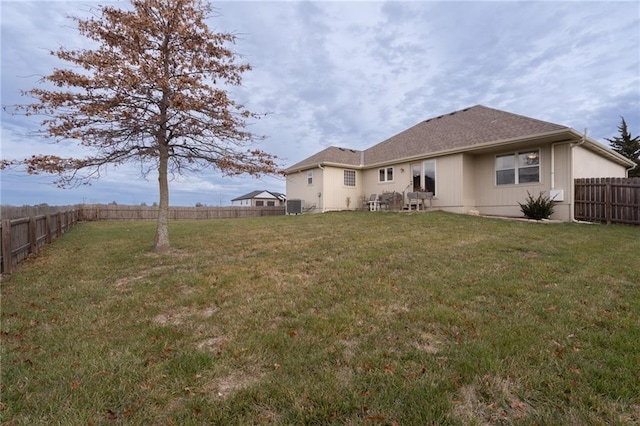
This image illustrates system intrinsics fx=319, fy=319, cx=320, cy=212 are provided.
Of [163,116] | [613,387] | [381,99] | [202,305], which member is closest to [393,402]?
[613,387]

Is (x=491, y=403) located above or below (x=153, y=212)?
below

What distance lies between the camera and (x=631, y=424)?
198cm

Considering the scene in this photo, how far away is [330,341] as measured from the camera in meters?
3.09

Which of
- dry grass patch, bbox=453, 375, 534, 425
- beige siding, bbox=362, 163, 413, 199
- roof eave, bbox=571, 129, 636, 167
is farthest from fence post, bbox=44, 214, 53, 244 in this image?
roof eave, bbox=571, 129, 636, 167

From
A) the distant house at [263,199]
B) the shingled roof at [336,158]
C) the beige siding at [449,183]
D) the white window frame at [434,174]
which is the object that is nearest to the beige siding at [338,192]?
the shingled roof at [336,158]

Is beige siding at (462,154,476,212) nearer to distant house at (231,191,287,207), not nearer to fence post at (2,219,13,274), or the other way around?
fence post at (2,219,13,274)

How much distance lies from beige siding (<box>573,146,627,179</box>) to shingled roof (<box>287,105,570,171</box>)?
1.84m

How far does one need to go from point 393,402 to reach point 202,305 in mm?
2854

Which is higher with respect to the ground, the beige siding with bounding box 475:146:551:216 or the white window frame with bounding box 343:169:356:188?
the white window frame with bounding box 343:169:356:188

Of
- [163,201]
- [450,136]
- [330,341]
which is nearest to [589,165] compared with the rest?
[450,136]

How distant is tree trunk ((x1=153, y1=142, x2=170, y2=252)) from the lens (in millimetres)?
7855

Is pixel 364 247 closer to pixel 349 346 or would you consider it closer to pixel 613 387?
pixel 349 346

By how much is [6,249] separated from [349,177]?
16.0 metres

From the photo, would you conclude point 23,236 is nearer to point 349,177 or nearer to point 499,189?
point 349,177
